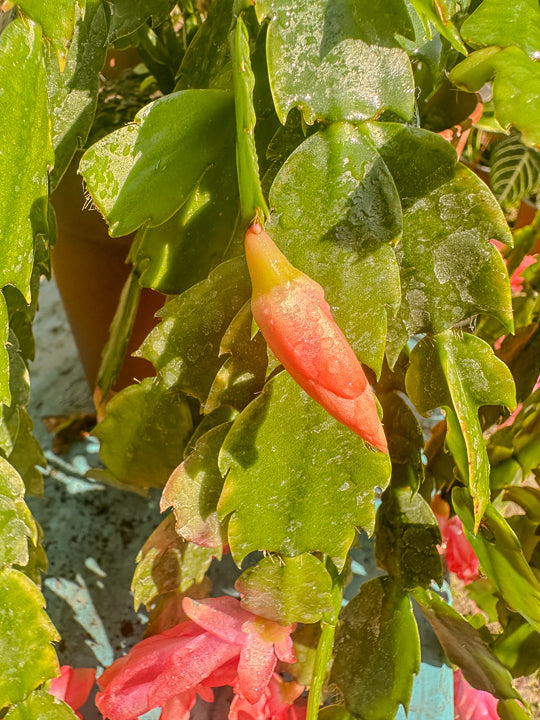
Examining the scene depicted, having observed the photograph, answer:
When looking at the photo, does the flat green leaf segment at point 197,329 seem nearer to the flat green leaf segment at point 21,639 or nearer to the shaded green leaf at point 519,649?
the flat green leaf segment at point 21,639

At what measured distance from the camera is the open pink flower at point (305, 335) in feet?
0.94

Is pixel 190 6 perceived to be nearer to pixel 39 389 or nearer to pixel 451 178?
pixel 451 178

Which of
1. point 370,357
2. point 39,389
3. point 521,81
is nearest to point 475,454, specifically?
point 370,357

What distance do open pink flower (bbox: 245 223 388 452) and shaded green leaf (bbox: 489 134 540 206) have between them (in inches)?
24.3

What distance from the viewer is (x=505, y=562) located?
447 mm

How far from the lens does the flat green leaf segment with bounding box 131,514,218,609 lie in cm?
53

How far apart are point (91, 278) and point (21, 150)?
399 mm

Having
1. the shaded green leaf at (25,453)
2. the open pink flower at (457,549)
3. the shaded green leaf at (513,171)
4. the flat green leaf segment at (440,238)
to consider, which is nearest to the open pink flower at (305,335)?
the flat green leaf segment at (440,238)

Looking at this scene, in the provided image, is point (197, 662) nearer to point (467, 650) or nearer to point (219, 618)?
point (219, 618)

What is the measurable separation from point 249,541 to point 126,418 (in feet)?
0.60

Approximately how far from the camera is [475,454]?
0.39m

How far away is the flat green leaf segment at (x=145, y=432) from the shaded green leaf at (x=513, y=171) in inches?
20.9

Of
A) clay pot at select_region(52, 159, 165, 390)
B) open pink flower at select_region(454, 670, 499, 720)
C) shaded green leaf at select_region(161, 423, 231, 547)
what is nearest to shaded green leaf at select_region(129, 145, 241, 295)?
shaded green leaf at select_region(161, 423, 231, 547)

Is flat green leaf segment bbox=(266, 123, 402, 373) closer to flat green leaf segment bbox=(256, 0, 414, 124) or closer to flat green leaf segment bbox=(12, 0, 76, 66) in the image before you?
flat green leaf segment bbox=(256, 0, 414, 124)
